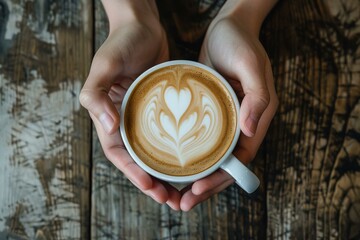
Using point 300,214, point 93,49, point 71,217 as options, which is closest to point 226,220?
point 300,214

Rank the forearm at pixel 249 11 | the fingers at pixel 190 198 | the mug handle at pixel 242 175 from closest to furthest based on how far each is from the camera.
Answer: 1. the mug handle at pixel 242 175
2. the fingers at pixel 190 198
3. the forearm at pixel 249 11

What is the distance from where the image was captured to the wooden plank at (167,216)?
0.99 meters

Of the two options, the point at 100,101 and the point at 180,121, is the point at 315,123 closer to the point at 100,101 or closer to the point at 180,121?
the point at 180,121

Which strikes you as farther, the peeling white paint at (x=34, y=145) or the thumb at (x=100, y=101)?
the peeling white paint at (x=34, y=145)

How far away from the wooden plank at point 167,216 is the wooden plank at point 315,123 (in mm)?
42

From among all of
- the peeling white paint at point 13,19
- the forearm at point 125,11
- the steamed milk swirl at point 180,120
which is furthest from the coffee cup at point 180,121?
the peeling white paint at point 13,19

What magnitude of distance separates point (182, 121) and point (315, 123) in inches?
13.5

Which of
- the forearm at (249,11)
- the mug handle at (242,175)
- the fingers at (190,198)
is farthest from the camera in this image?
the forearm at (249,11)

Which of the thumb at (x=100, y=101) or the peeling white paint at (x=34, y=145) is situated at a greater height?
the thumb at (x=100, y=101)

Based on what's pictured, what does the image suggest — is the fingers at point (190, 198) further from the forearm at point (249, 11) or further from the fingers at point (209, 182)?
the forearm at point (249, 11)

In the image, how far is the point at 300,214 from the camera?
985 millimetres

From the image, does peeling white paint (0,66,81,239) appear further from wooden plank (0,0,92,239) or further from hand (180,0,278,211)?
hand (180,0,278,211)

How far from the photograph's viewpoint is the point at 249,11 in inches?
39.2

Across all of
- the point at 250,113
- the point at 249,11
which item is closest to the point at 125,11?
the point at 249,11
